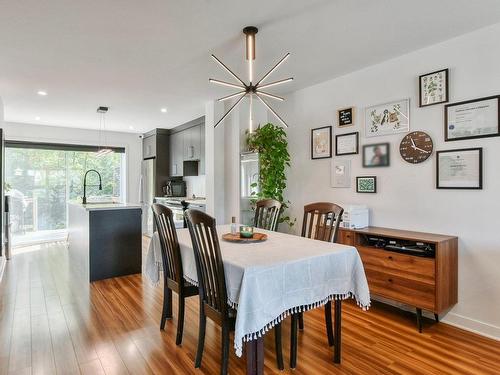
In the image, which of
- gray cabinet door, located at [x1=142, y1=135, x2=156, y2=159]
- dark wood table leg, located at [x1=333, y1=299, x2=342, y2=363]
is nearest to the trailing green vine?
dark wood table leg, located at [x1=333, y1=299, x2=342, y2=363]

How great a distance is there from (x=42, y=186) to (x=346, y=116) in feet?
20.3

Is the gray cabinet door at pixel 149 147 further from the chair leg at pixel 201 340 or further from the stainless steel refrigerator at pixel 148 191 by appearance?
the chair leg at pixel 201 340

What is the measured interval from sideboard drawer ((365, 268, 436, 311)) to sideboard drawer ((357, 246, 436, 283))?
0.05 metres

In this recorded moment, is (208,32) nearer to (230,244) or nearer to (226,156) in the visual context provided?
(230,244)

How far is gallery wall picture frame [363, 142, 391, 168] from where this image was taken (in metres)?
3.28

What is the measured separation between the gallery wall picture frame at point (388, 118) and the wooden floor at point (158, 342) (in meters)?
1.77

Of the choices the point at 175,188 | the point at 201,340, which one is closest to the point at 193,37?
the point at 201,340

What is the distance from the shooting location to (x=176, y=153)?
264 inches

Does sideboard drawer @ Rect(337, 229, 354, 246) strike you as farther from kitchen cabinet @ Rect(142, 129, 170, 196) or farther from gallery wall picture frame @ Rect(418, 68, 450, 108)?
kitchen cabinet @ Rect(142, 129, 170, 196)

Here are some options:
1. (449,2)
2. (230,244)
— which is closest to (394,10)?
(449,2)

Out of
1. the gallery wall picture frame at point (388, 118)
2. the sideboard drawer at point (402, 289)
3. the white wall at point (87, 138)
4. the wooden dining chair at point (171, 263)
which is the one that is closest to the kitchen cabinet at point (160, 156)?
the white wall at point (87, 138)

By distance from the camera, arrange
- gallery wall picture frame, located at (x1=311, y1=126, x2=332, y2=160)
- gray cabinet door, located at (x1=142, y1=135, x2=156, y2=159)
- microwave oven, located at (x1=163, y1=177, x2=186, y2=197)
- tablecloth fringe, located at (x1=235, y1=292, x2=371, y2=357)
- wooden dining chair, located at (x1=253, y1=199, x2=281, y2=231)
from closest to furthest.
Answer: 1. tablecloth fringe, located at (x1=235, y1=292, x2=371, y2=357)
2. wooden dining chair, located at (x1=253, y1=199, x2=281, y2=231)
3. gallery wall picture frame, located at (x1=311, y1=126, x2=332, y2=160)
4. microwave oven, located at (x1=163, y1=177, x2=186, y2=197)
5. gray cabinet door, located at (x1=142, y1=135, x2=156, y2=159)

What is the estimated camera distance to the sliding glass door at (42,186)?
631 centimetres

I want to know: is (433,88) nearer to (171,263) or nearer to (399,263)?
(399,263)
